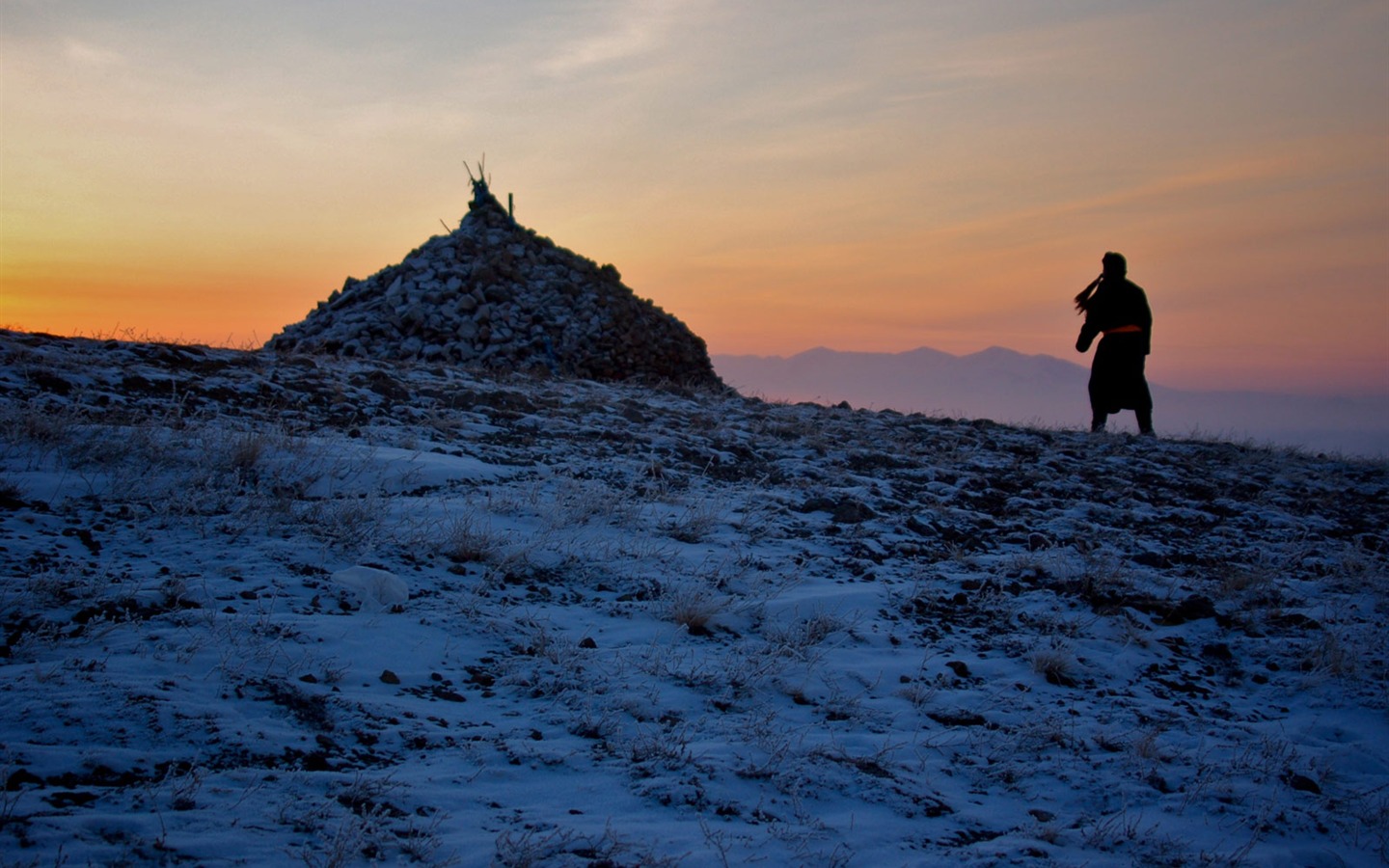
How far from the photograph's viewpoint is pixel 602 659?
2990mm

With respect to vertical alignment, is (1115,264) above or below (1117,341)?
above

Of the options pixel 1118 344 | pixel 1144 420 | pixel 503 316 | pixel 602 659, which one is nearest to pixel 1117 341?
pixel 1118 344

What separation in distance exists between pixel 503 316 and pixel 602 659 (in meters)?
10.3

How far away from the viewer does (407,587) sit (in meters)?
3.34

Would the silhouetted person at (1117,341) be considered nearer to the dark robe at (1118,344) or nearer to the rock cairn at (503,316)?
the dark robe at (1118,344)

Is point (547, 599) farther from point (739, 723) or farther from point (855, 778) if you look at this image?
point (855, 778)

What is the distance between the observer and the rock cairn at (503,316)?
474 inches

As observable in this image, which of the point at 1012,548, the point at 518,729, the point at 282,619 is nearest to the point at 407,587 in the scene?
the point at 282,619

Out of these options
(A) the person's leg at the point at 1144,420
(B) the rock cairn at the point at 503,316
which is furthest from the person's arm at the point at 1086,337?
(B) the rock cairn at the point at 503,316

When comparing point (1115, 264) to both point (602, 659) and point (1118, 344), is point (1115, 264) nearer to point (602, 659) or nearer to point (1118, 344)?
point (1118, 344)

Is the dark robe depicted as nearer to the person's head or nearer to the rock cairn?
the person's head

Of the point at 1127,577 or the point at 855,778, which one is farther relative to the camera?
the point at 1127,577

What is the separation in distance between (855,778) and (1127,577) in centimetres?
272

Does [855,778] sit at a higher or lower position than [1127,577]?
lower
